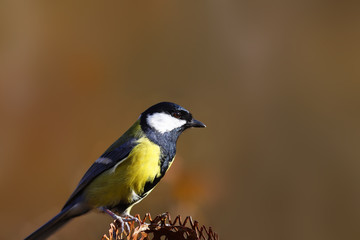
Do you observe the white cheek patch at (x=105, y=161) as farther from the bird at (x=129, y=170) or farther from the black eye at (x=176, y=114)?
the black eye at (x=176, y=114)

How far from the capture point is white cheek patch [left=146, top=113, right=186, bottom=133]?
71.2 inches

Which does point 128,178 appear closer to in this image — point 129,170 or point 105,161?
point 129,170

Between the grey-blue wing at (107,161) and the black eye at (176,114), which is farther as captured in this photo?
the black eye at (176,114)

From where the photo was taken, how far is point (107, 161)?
5.76 feet

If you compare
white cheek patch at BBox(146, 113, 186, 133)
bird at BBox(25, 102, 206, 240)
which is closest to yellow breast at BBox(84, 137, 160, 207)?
bird at BBox(25, 102, 206, 240)

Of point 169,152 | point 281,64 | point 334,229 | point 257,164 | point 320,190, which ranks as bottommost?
point 334,229

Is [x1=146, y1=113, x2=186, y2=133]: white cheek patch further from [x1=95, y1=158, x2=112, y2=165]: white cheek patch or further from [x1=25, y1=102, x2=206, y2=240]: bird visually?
[x1=95, y1=158, x2=112, y2=165]: white cheek patch

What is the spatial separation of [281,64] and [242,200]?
92cm

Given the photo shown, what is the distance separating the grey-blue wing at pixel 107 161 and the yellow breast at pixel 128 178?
2 cm

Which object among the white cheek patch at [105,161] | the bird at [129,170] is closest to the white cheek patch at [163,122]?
the bird at [129,170]

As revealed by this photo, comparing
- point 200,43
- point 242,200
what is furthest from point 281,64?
point 242,200

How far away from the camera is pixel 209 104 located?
112 inches

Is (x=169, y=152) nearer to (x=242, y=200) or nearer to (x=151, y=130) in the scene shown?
(x=151, y=130)

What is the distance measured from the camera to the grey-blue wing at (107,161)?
1.72 meters
